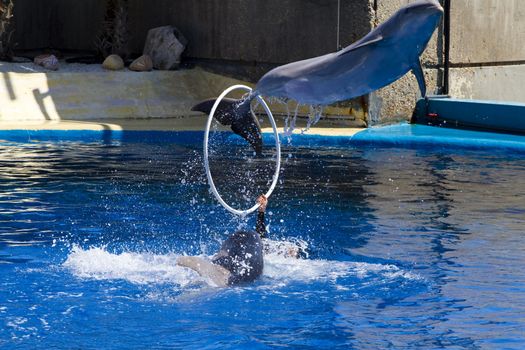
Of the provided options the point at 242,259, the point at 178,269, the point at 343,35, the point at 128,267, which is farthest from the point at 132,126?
the point at 242,259

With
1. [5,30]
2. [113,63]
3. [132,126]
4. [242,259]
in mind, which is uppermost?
[5,30]

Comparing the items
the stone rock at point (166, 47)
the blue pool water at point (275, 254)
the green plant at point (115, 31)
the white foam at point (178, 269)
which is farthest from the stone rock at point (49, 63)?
the white foam at point (178, 269)

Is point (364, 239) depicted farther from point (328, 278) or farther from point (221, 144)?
point (221, 144)

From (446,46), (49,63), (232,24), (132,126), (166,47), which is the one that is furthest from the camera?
(166,47)

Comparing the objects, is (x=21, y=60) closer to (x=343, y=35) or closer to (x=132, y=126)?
(x=132, y=126)

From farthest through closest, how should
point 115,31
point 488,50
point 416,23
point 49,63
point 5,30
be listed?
point 115,31 → point 5,30 → point 488,50 → point 49,63 → point 416,23

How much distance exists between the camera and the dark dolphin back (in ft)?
20.5

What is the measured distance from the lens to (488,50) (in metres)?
15.1

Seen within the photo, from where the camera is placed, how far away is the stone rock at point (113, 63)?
15.1m

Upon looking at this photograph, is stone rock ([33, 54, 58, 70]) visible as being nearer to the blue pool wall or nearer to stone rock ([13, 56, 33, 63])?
stone rock ([13, 56, 33, 63])

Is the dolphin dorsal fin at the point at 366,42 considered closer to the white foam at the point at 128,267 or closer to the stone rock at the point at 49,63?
the white foam at the point at 128,267

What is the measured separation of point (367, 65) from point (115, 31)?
35.5 ft

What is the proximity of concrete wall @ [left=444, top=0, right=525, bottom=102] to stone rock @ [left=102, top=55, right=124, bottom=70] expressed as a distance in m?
5.20

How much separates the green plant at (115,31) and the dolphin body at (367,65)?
9.96m
